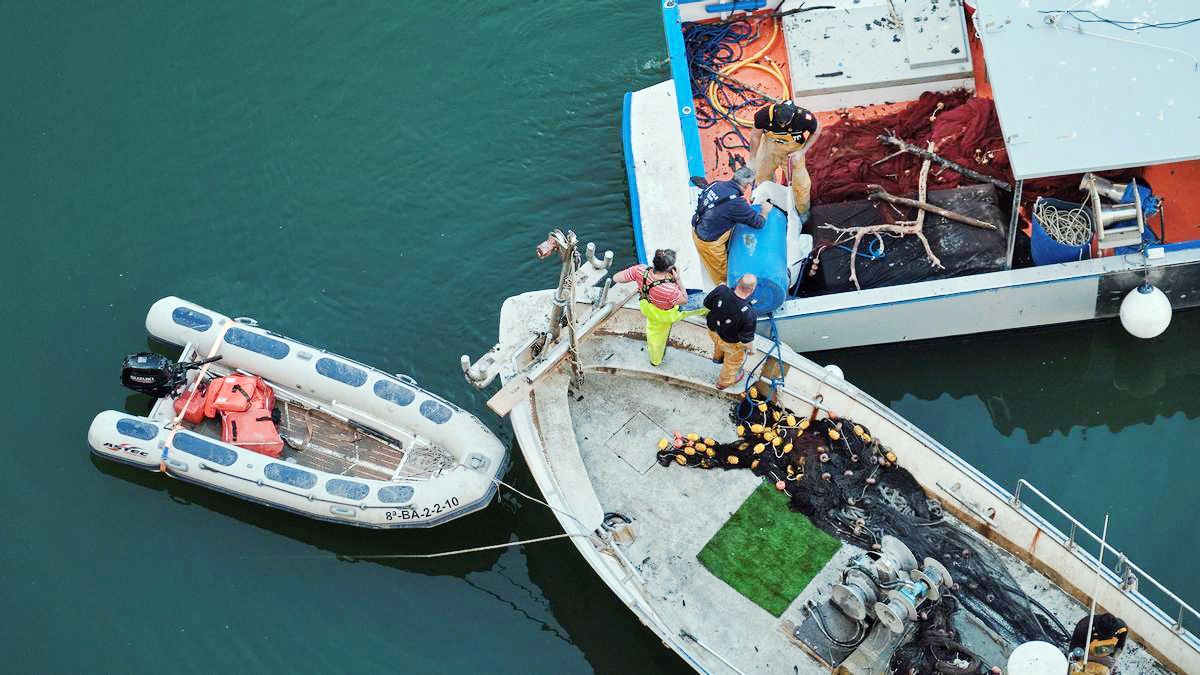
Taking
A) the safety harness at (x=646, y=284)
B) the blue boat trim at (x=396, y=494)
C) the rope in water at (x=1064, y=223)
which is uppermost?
the safety harness at (x=646, y=284)

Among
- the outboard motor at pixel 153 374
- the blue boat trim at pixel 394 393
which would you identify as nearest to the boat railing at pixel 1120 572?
the blue boat trim at pixel 394 393

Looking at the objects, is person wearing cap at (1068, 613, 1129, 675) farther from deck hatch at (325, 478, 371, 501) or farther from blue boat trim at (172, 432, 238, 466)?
blue boat trim at (172, 432, 238, 466)

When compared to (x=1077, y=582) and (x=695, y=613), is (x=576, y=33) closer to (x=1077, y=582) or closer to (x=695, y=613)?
(x=695, y=613)

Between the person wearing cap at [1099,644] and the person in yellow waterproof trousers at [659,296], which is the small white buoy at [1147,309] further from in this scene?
the person in yellow waterproof trousers at [659,296]

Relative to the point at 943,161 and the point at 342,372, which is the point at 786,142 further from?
the point at 342,372

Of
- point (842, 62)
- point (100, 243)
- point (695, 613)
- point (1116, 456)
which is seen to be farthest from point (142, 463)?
point (1116, 456)

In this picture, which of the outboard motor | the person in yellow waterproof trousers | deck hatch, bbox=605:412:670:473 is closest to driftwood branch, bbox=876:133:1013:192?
the person in yellow waterproof trousers

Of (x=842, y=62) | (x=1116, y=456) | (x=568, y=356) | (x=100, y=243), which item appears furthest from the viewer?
(x=100, y=243)

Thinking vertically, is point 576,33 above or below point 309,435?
above
